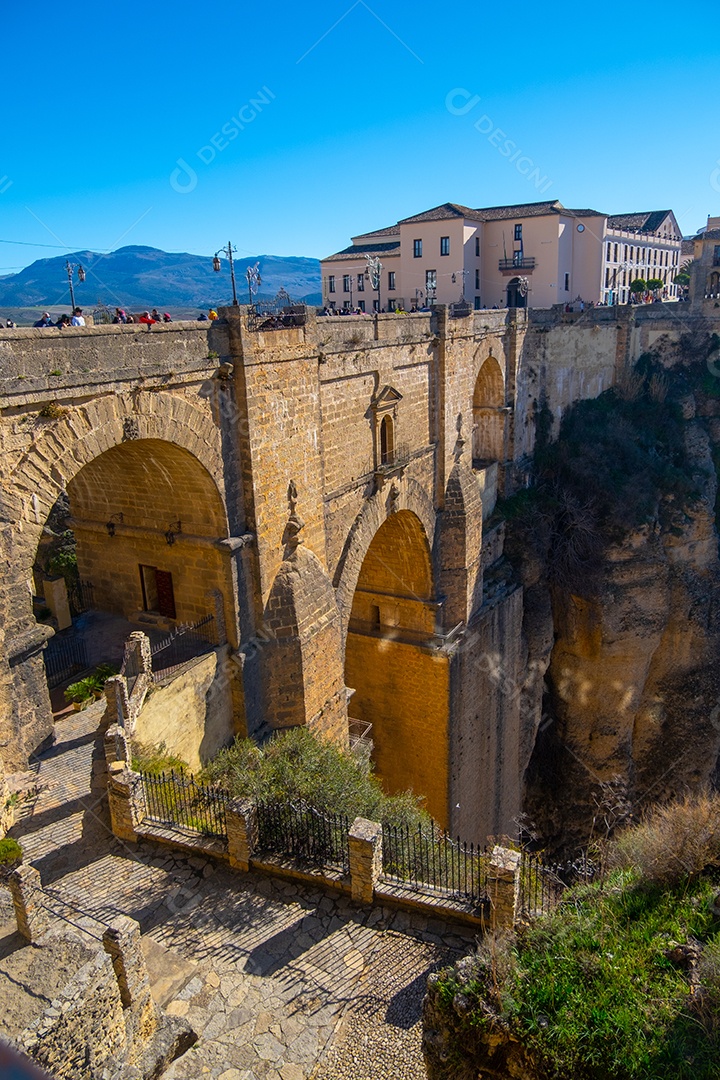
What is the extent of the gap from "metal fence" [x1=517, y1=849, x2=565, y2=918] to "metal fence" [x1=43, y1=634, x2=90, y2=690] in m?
6.77

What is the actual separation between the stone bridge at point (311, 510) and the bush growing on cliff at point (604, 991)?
5.26 m

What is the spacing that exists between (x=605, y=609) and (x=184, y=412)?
16.8m

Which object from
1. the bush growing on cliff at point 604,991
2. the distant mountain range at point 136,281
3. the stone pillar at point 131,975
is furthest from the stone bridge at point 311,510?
the distant mountain range at point 136,281

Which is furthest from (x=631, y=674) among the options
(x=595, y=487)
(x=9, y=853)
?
(x=9, y=853)

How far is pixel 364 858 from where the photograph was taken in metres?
8.17

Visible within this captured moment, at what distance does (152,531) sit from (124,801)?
389cm

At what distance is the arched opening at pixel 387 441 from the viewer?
1464 centimetres

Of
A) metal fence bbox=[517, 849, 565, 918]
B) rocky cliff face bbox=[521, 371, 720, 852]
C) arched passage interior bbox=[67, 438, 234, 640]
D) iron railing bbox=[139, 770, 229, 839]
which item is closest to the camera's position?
metal fence bbox=[517, 849, 565, 918]

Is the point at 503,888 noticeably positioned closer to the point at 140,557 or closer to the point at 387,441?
the point at 140,557

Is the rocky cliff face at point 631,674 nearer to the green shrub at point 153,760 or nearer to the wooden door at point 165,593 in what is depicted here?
the wooden door at point 165,593

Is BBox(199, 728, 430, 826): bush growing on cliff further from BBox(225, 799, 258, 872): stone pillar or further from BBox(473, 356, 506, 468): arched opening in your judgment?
BBox(473, 356, 506, 468): arched opening

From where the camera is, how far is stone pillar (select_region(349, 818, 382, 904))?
8.12 m

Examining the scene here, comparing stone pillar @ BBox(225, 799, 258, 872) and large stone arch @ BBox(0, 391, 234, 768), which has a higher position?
large stone arch @ BBox(0, 391, 234, 768)

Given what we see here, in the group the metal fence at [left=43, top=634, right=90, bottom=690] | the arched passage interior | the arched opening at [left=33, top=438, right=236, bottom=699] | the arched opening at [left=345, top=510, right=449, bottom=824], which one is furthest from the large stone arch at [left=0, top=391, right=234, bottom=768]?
the arched opening at [left=345, top=510, right=449, bottom=824]
